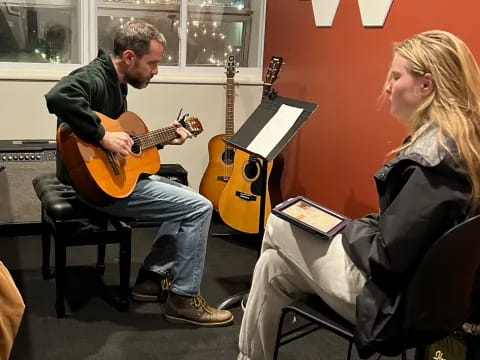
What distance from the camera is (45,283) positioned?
9.49ft

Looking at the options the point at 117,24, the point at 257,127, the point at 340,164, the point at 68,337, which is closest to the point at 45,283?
the point at 68,337

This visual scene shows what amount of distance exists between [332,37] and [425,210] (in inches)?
76.3

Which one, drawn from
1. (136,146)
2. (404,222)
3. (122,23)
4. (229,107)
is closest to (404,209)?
(404,222)

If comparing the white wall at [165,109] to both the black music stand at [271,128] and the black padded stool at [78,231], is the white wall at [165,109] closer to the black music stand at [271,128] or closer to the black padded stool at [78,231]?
the black padded stool at [78,231]

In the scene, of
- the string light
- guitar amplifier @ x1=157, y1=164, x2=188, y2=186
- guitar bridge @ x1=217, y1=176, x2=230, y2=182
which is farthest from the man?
the string light

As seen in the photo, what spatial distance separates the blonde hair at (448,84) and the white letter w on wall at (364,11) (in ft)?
3.86

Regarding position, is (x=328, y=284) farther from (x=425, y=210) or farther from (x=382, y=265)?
(x=425, y=210)

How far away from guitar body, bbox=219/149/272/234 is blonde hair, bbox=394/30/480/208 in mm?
1745

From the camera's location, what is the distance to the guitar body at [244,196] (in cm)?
337

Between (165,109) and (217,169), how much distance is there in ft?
1.73

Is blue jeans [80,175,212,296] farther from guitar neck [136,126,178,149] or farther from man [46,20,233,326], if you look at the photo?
guitar neck [136,126,178,149]

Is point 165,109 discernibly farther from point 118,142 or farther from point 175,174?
point 118,142

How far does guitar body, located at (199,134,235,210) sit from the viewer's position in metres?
3.75

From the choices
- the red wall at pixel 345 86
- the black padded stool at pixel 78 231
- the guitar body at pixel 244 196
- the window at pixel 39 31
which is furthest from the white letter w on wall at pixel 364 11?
the window at pixel 39 31
